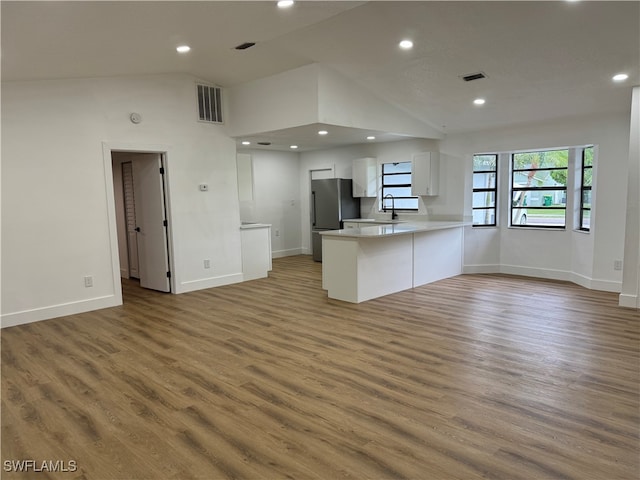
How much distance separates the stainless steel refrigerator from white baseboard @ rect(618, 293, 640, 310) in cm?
492

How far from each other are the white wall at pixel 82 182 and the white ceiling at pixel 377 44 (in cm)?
37

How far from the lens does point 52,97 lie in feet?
15.8

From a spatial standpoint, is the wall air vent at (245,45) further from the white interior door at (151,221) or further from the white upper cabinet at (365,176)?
the white upper cabinet at (365,176)

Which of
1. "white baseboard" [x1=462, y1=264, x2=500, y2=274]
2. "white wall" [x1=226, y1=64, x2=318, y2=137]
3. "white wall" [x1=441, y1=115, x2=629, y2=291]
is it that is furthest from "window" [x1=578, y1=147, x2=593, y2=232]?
"white wall" [x1=226, y1=64, x2=318, y2=137]

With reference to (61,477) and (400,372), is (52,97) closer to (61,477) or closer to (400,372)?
(61,477)

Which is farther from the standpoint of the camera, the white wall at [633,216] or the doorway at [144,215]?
the doorway at [144,215]

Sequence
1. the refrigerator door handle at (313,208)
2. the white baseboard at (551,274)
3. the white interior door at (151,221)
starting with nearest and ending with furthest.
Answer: the white baseboard at (551,274)
the white interior door at (151,221)
the refrigerator door handle at (313,208)

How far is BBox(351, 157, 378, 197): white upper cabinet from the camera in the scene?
27.5 feet

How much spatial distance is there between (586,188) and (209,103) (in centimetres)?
607

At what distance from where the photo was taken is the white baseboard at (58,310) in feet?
15.3

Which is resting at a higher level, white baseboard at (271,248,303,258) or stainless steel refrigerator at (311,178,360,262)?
stainless steel refrigerator at (311,178,360,262)

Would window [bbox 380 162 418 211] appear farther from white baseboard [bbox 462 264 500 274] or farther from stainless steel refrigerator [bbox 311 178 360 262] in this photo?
white baseboard [bbox 462 264 500 274]

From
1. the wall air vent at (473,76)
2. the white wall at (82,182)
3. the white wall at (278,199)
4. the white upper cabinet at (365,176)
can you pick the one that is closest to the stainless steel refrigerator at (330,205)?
the white upper cabinet at (365,176)

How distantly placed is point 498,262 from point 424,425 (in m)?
5.63
